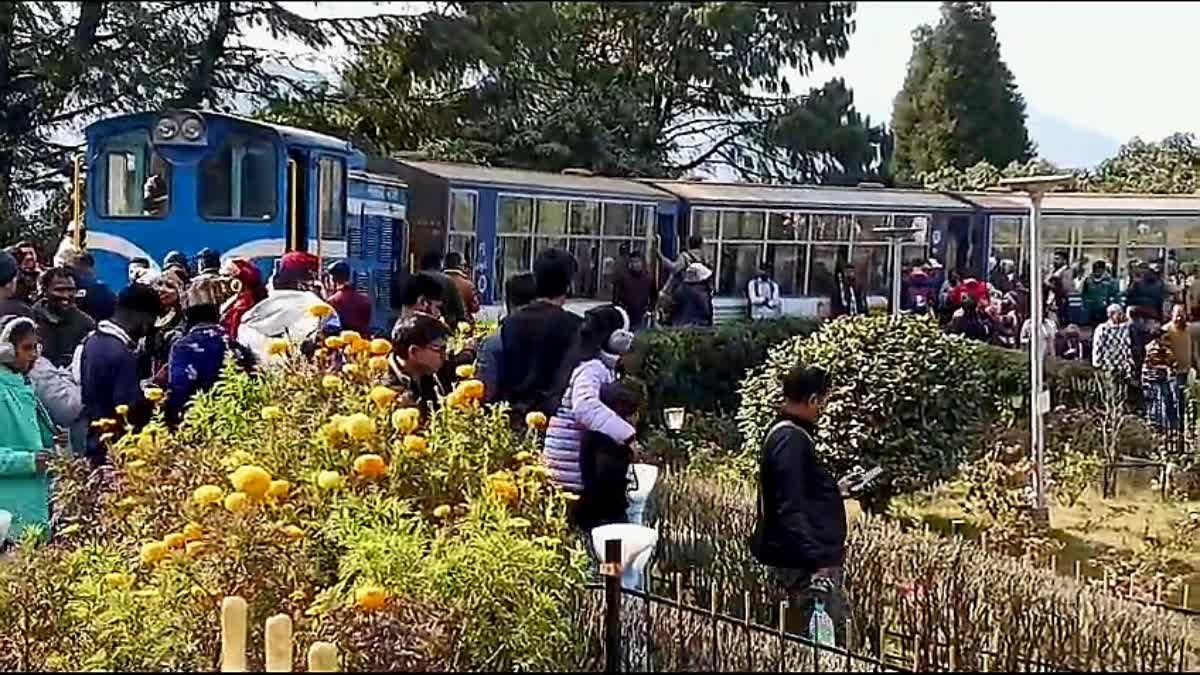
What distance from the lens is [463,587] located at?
327cm

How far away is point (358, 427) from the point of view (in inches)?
140

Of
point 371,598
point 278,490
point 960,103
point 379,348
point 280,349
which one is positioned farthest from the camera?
point 960,103

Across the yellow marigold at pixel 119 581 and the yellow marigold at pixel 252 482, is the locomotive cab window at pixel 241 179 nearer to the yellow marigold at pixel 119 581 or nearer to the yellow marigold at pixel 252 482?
the yellow marigold at pixel 119 581

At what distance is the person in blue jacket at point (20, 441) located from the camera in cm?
480

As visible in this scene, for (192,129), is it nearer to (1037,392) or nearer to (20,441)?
(1037,392)

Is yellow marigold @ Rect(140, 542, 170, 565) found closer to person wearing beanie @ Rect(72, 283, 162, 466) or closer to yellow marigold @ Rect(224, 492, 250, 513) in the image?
yellow marigold @ Rect(224, 492, 250, 513)

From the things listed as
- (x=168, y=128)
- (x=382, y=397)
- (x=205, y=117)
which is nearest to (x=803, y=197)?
(x=205, y=117)

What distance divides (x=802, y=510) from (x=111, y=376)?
2.48 metres

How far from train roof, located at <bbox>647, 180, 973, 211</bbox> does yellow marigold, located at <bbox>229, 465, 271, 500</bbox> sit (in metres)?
17.1

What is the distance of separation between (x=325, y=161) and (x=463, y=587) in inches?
393

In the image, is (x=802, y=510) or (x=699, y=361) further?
(x=699, y=361)

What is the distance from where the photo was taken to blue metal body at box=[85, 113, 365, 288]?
1212cm

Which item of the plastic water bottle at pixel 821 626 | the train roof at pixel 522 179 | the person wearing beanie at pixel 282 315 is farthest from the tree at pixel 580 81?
the plastic water bottle at pixel 821 626

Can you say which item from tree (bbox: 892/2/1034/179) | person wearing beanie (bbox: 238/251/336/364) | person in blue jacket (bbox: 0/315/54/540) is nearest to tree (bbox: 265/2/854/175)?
tree (bbox: 892/2/1034/179)
